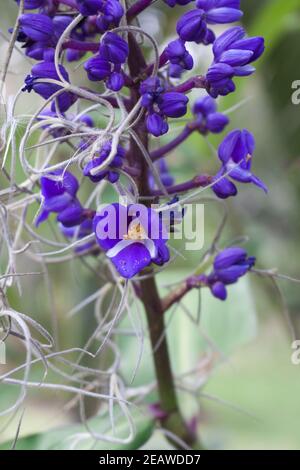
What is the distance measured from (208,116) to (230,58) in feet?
0.56

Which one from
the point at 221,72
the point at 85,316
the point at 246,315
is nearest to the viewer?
the point at 221,72

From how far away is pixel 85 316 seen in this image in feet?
4.48

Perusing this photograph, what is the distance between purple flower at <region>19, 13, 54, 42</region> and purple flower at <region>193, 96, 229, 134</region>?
0.74 ft

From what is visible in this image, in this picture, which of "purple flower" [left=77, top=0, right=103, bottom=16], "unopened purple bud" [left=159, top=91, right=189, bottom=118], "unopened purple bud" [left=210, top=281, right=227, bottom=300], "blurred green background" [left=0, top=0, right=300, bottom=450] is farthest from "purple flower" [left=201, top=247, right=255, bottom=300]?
"blurred green background" [left=0, top=0, right=300, bottom=450]

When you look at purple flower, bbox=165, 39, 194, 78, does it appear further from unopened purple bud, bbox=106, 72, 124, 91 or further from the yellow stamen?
the yellow stamen

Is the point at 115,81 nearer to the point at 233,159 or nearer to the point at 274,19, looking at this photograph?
the point at 233,159

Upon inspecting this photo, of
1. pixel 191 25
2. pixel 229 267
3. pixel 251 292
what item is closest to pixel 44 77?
pixel 191 25

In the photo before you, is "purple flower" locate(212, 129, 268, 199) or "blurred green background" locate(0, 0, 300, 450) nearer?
"purple flower" locate(212, 129, 268, 199)

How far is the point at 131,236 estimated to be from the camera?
0.65 metres

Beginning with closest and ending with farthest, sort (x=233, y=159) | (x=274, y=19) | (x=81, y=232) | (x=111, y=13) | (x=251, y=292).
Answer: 1. (x=111, y=13)
2. (x=233, y=159)
3. (x=81, y=232)
4. (x=274, y=19)
5. (x=251, y=292)

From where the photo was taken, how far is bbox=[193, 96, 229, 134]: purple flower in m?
0.80
